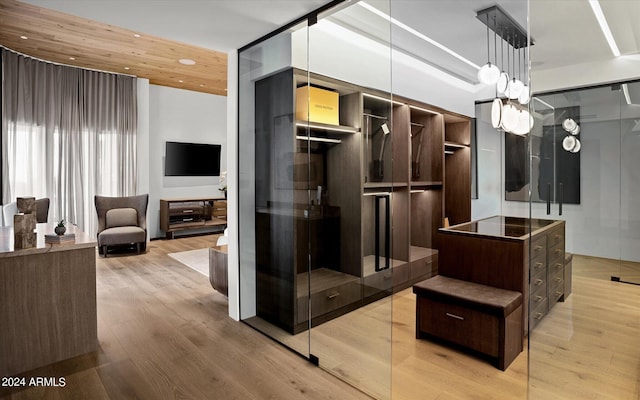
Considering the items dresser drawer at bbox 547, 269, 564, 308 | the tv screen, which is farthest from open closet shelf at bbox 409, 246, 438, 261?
the tv screen

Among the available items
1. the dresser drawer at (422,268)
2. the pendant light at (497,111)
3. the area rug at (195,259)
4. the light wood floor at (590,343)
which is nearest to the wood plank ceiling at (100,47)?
the area rug at (195,259)

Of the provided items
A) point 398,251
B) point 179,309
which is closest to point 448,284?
point 398,251

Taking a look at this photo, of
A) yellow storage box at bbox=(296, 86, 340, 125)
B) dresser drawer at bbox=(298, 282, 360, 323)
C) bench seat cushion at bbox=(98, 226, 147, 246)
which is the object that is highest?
yellow storage box at bbox=(296, 86, 340, 125)

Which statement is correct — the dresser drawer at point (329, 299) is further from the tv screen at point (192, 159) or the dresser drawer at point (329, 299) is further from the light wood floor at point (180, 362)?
the tv screen at point (192, 159)

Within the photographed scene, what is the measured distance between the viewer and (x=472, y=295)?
8.39 feet

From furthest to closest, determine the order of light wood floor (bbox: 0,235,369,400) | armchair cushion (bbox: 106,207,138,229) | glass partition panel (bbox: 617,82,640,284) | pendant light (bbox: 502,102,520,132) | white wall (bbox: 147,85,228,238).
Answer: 1. white wall (bbox: 147,85,228,238)
2. armchair cushion (bbox: 106,207,138,229)
3. pendant light (bbox: 502,102,520,132)
4. light wood floor (bbox: 0,235,369,400)
5. glass partition panel (bbox: 617,82,640,284)

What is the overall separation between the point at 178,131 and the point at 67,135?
6.37ft

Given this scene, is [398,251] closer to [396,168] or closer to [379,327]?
[396,168]

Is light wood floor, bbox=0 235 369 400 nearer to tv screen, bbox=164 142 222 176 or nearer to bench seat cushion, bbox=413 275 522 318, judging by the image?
bench seat cushion, bbox=413 275 522 318

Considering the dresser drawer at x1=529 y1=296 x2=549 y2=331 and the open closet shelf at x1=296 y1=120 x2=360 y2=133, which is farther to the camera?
the open closet shelf at x1=296 y1=120 x2=360 y2=133

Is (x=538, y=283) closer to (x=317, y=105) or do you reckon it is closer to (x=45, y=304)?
(x=317, y=105)

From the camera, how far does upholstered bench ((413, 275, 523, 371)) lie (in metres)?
2.37

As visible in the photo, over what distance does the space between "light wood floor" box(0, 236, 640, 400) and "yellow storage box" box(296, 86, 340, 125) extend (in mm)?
1339

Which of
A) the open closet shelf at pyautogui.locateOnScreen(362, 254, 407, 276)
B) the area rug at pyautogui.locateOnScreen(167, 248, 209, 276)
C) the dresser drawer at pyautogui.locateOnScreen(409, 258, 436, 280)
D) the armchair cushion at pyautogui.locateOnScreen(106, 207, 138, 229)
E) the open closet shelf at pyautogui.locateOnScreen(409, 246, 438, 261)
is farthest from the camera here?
the armchair cushion at pyautogui.locateOnScreen(106, 207, 138, 229)
